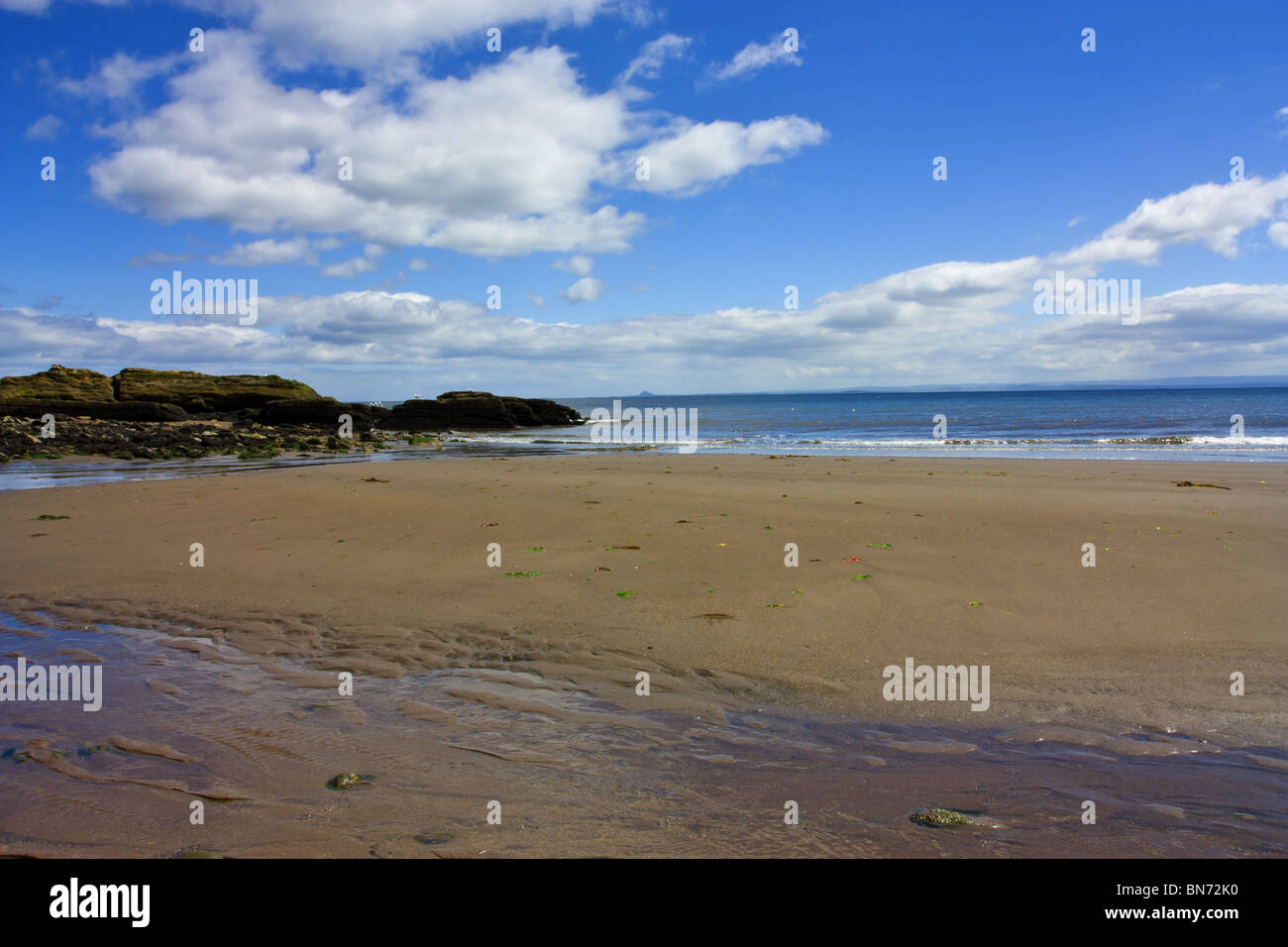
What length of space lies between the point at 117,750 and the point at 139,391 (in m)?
60.9

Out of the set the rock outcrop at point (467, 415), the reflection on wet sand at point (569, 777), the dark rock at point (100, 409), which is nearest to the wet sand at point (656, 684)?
the reflection on wet sand at point (569, 777)

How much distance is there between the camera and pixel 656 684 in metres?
5.21

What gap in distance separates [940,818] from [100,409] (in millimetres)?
53946

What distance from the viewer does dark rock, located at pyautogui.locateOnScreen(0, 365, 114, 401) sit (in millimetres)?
50219

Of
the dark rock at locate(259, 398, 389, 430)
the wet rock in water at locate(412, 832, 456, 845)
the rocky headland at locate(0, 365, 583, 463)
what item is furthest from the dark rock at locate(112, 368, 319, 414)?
the wet rock in water at locate(412, 832, 456, 845)

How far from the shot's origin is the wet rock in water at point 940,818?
10.9 feet

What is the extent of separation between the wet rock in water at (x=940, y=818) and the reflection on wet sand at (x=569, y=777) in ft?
0.06

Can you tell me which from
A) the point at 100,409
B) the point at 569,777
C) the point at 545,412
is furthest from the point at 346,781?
the point at 545,412

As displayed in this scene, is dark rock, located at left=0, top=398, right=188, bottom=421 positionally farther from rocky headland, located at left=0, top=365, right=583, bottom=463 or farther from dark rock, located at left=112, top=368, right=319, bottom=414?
dark rock, located at left=112, top=368, right=319, bottom=414

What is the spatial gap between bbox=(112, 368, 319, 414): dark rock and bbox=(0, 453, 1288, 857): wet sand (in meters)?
50.2

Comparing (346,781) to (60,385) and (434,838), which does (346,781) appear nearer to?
(434,838)

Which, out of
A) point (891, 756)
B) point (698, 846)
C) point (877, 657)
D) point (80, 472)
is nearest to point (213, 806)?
point (698, 846)

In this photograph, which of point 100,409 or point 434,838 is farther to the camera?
point 100,409
